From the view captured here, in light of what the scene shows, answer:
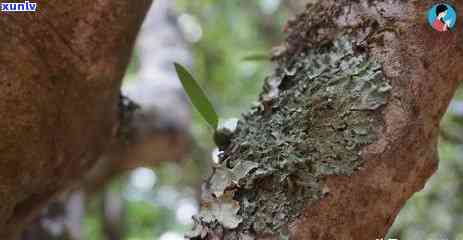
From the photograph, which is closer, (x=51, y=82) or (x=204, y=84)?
(x=51, y=82)

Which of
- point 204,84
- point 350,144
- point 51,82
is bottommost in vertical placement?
point 350,144

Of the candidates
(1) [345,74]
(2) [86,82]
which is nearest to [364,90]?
(1) [345,74]

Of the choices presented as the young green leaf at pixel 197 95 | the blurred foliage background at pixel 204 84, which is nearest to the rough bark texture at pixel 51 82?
the young green leaf at pixel 197 95

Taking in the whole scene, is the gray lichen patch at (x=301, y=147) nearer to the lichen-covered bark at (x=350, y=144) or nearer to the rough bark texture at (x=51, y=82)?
the lichen-covered bark at (x=350, y=144)

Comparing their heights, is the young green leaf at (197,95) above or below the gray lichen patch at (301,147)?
above

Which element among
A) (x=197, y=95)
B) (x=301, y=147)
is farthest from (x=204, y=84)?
(x=301, y=147)

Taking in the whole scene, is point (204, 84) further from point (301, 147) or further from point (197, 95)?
point (301, 147)

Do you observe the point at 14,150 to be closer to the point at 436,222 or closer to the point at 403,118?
the point at 403,118
